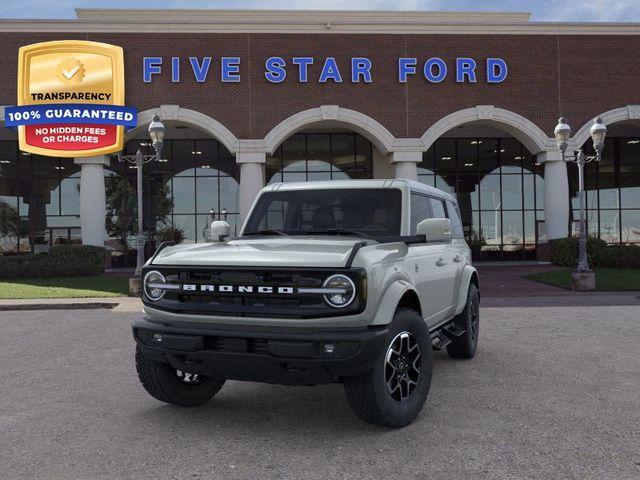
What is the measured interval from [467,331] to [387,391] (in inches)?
117

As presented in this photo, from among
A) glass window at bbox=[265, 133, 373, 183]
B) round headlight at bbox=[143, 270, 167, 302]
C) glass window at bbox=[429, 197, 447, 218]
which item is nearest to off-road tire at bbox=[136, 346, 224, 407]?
round headlight at bbox=[143, 270, 167, 302]

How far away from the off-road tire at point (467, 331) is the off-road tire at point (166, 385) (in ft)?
10.7

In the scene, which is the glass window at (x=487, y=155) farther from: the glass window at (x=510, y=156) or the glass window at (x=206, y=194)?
the glass window at (x=206, y=194)

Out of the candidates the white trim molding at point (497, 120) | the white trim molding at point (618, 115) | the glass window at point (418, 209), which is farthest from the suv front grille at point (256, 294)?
the white trim molding at point (618, 115)

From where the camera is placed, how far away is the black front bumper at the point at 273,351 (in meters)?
3.79

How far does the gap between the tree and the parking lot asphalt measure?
77.2 ft

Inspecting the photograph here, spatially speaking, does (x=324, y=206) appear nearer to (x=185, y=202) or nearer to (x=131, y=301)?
(x=131, y=301)

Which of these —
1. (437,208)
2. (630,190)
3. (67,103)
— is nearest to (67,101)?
(67,103)

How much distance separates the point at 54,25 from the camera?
911 inches

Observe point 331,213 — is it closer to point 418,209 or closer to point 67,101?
point 418,209

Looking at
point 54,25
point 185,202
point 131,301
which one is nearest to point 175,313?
point 131,301

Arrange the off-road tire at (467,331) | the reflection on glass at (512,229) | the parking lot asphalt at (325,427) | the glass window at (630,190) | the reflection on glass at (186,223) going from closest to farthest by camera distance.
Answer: the parking lot asphalt at (325,427) → the off-road tire at (467,331) → the reflection on glass at (186,223) → the reflection on glass at (512,229) → the glass window at (630,190)

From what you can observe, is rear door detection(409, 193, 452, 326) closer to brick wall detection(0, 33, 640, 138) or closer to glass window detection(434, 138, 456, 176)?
brick wall detection(0, 33, 640, 138)

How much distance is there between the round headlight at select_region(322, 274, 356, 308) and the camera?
12.7ft
